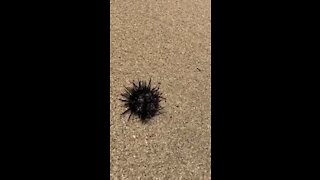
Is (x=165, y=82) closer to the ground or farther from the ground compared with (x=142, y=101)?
farther from the ground

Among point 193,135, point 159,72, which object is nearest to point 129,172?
point 193,135

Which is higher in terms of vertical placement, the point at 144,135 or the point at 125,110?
the point at 125,110

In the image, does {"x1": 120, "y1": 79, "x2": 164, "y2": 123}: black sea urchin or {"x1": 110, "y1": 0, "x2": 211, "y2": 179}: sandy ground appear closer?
{"x1": 110, "y1": 0, "x2": 211, "y2": 179}: sandy ground

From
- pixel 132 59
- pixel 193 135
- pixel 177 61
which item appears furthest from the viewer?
A: pixel 177 61
